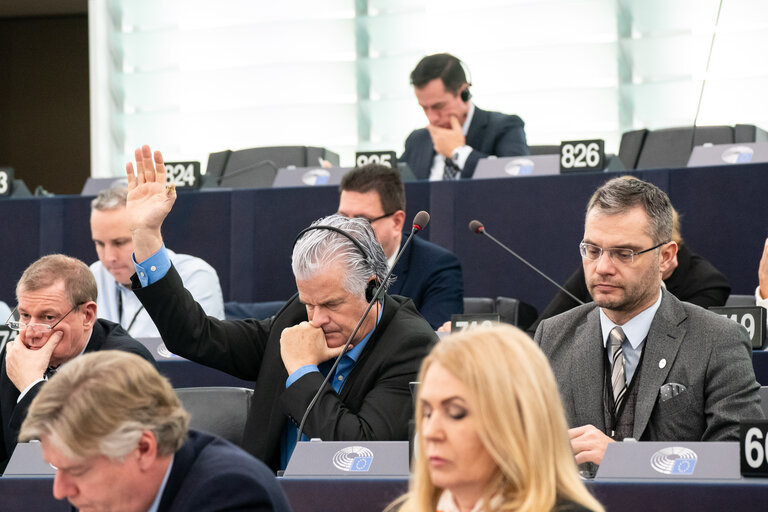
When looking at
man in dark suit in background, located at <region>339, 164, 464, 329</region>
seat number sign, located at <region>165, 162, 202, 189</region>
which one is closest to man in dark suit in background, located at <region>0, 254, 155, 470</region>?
man in dark suit in background, located at <region>339, 164, 464, 329</region>

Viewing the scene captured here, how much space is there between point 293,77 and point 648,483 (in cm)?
728

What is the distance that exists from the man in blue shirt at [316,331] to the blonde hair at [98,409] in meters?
1.00

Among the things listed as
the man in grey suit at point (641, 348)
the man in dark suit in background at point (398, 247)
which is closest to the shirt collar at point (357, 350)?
the man in grey suit at point (641, 348)

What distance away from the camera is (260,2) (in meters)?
9.23

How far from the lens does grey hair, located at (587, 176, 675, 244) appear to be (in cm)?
292

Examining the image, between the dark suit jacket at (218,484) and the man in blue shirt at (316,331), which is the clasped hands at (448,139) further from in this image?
the dark suit jacket at (218,484)

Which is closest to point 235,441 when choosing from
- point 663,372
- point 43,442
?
point 663,372

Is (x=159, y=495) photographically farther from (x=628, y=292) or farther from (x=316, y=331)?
(x=628, y=292)

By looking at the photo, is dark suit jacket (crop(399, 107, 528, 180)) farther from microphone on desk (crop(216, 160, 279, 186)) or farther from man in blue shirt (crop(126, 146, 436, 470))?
man in blue shirt (crop(126, 146, 436, 470))

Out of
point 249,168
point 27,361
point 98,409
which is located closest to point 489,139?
point 249,168

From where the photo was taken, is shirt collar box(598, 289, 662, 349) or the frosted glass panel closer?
shirt collar box(598, 289, 662, 349)

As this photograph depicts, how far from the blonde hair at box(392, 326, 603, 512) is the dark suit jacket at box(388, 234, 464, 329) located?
9.08ft

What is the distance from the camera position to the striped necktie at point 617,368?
284 centimetres

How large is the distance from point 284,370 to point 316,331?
146 mm
